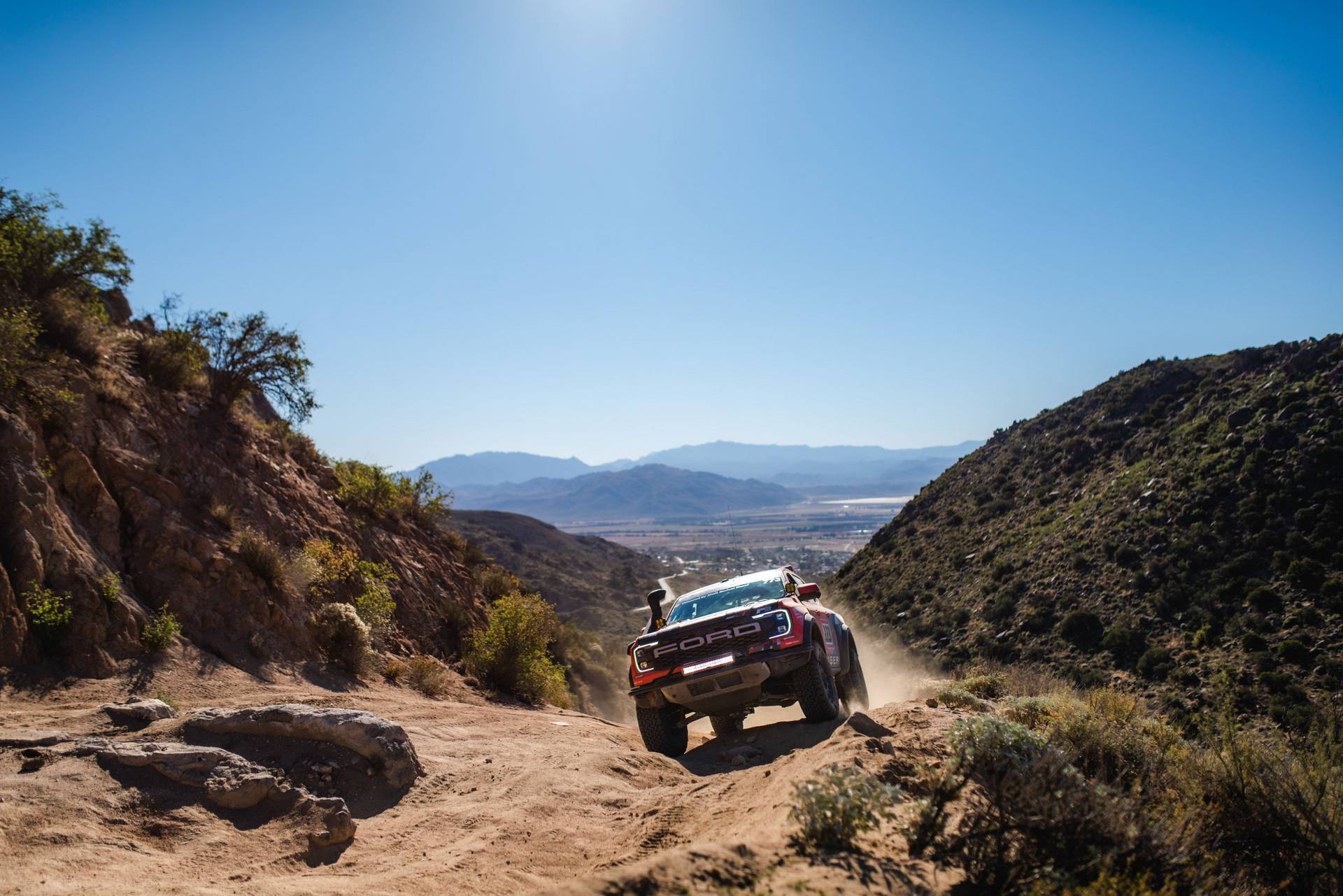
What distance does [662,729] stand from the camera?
8508 mm

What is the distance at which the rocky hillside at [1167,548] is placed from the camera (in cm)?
1778

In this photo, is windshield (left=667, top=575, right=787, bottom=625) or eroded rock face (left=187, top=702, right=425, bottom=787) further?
windshield (left=667, top=575, right=787, bottom=625)

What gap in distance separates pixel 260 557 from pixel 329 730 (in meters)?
6.02

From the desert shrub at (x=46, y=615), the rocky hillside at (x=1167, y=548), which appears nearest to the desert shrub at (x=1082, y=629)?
A: the rocky hillside at (x=1167, y=548)

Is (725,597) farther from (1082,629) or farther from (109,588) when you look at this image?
(1082,629)

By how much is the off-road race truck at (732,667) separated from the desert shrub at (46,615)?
637 centimetres

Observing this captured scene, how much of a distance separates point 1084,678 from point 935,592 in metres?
9.74

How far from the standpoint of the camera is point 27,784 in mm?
5035

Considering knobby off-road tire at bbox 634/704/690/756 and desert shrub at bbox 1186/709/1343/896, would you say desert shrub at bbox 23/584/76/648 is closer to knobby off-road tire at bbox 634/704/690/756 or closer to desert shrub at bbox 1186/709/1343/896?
knobby off-road tire at bbox 634/704/690/756

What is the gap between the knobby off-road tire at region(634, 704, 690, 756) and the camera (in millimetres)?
8469

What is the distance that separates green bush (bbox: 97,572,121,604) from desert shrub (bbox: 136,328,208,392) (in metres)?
6.23

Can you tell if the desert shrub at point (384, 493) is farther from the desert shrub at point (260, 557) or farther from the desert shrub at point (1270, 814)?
the desert shrub at point (1270, 814)

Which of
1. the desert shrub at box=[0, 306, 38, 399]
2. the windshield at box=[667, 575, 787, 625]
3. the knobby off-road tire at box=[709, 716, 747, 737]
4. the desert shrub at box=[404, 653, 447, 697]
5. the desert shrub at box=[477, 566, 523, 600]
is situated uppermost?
the desert shrub at box=[0, 306, 38, 399]

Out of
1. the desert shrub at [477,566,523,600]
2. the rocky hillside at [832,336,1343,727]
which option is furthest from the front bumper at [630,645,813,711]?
the desert shrub at [477,566,523,600]
